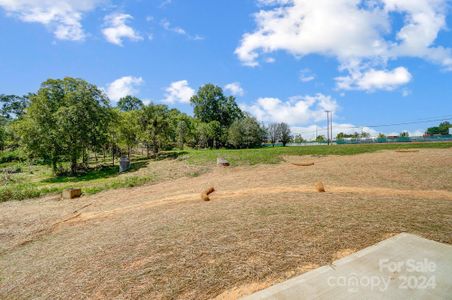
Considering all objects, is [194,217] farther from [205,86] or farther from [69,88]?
[205,86]

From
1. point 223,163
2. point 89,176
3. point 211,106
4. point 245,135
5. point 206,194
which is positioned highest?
point 211,106

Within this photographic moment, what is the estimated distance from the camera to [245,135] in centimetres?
6875

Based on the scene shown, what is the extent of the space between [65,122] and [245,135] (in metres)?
43.9

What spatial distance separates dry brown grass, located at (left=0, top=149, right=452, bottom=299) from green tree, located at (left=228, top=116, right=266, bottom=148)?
55156 millimetres

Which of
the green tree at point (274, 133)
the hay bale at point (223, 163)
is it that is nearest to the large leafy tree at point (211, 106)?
the green tree at point (274, 133)

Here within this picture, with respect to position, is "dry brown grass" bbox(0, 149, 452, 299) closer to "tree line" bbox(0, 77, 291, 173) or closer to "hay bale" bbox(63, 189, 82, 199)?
"hay bale" bbox(63, 189, 82, 199)

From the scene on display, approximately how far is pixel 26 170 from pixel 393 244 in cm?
4881

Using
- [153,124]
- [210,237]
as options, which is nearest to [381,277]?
[210,237]

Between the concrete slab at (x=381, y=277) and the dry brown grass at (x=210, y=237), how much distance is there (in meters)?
0.33

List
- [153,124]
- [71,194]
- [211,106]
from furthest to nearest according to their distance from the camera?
[211,106]
[153,124]
[71,194]

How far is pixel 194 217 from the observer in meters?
8.89

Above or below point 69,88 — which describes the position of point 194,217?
below

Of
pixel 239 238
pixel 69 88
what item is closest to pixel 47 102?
pixel 69 88

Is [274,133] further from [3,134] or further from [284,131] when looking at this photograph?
[3,134]
